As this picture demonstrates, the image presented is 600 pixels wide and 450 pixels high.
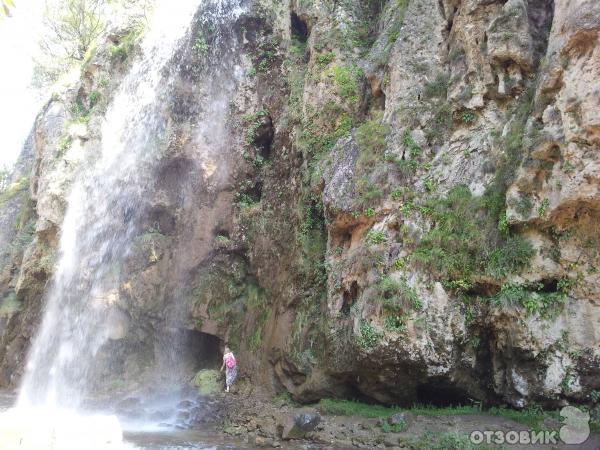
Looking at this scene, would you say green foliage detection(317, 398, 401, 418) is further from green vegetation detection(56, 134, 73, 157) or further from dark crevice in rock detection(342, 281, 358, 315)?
green vegetation detection(56, 134, 73, 157)

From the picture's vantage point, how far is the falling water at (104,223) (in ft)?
46.6

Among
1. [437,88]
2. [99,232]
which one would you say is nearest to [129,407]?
[99,232]

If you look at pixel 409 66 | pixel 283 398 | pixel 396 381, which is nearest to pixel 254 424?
pixel 283 398

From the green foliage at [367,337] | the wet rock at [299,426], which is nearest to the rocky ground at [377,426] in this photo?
the wet rock at [299,426]

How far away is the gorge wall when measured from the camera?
7.88m

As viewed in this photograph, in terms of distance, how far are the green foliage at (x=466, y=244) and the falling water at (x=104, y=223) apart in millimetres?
8959

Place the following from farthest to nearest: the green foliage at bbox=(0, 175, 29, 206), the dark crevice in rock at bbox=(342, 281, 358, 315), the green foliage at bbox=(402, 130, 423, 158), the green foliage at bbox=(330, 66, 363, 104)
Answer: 1. the green foliage at bbox=(0, 175, 29, 206)
2. the green foliage at bbox=(330, 66, 363, 104)
3. the green foliage at bbox=(402, 130, 423, 158)
4. the dark crevice in rock at bbox=(342, 281, 358, 315)

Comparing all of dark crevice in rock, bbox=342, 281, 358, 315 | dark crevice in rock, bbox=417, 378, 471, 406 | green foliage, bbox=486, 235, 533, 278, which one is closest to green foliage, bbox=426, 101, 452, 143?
green foliage, bbox=486, 235, 533, 278

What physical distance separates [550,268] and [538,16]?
5.94 metres

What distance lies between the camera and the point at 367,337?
9023mm

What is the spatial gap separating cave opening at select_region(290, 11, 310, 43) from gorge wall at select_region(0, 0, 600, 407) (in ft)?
0.17

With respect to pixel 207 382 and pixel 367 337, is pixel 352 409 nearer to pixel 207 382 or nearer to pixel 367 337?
pixel 367 337

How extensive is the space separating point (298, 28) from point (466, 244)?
479 inches

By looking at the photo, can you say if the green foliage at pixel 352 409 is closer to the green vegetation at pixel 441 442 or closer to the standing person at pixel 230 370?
the green vegetation at pixel 441 442
